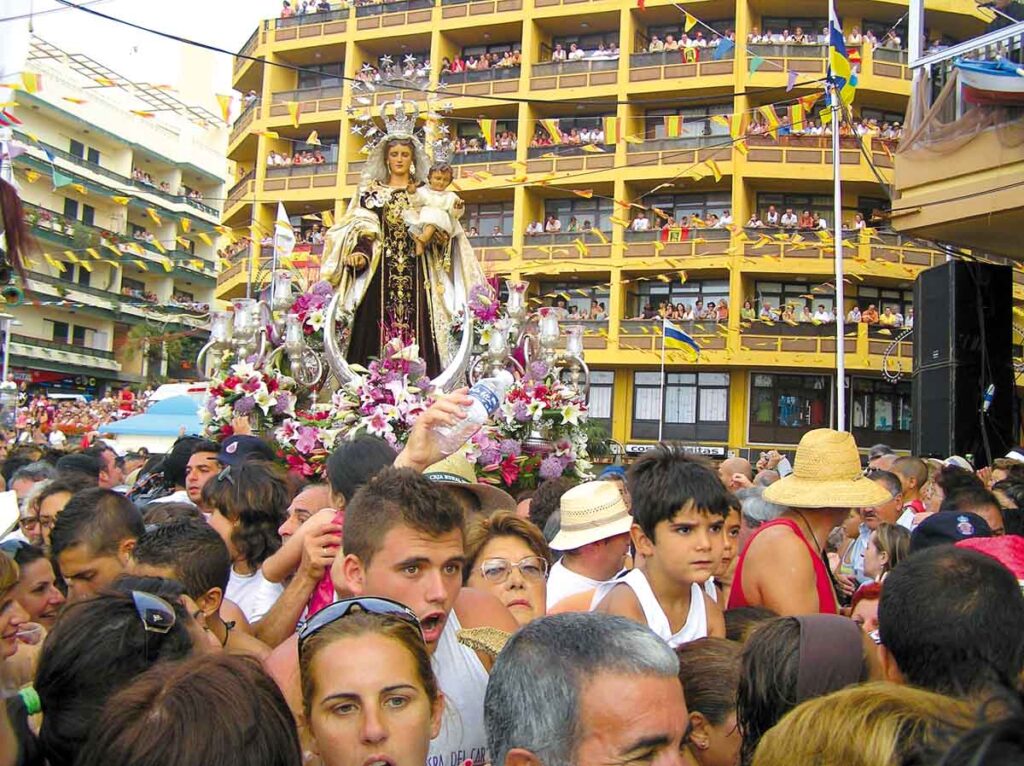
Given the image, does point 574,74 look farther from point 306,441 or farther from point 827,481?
point 827,481

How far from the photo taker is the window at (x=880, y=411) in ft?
112

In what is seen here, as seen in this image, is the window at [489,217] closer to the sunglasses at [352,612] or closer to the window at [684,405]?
the window at [684,405]

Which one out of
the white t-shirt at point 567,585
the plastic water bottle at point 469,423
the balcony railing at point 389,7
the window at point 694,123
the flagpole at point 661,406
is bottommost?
the white t-shirt at point 567,585

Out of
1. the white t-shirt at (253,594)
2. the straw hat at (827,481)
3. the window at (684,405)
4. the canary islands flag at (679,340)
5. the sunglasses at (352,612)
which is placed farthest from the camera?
the window at (684,405)

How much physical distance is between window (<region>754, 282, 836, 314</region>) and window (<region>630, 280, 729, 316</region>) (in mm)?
1187

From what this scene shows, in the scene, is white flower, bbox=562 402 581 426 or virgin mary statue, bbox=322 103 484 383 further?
virgin mary statue, bbox=322 103 484 383

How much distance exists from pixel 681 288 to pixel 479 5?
12.9m

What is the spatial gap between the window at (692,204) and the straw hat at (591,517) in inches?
1223

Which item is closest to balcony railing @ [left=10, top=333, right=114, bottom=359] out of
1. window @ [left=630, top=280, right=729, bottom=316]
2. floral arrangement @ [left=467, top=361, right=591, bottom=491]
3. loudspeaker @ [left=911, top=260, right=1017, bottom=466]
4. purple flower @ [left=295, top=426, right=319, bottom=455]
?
window @ [left=630, top=280, right=729, bottom=316]

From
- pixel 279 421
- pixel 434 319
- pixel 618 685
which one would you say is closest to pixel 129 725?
pixel 618 685

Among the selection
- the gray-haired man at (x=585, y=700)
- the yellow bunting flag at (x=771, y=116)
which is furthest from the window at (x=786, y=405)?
the gray-haired man at (x=585, y=700)

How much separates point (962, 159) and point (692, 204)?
2405cm

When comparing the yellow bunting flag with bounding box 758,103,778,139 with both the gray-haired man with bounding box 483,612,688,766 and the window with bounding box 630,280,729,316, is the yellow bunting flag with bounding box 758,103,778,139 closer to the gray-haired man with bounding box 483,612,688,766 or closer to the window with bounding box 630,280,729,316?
the window with bounding box 630,280,729,316

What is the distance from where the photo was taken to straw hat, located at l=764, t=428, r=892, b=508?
435cm
